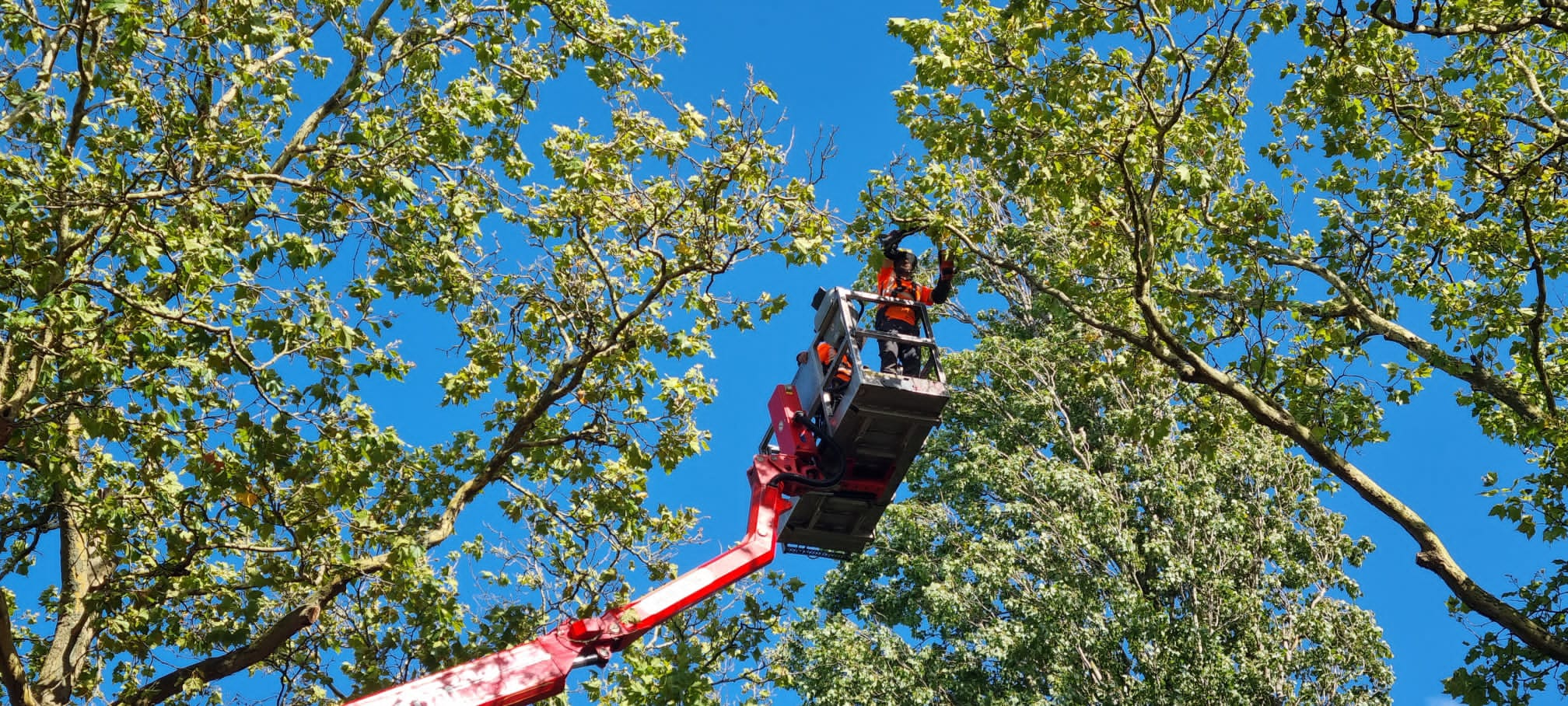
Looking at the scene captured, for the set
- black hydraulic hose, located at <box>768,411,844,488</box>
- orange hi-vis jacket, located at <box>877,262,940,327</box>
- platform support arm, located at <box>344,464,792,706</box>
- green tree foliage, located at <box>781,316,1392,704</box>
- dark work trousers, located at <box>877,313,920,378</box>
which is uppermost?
green tree foliage, located at <box>781,316,1392,704</box>

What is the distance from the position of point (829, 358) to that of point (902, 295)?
36.6 inches

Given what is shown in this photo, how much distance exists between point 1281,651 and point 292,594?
15.4 metres

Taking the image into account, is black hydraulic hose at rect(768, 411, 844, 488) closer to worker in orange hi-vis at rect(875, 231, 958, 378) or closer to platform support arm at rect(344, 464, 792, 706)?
platform support arm at rect(344, 464, 792, 706)

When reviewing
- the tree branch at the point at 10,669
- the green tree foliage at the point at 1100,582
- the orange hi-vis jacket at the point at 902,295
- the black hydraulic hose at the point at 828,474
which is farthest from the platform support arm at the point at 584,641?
the green tree foliage at the point at 1100,582

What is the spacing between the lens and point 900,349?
12562 millimetres

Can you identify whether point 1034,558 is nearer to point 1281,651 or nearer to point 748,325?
point 1281,651

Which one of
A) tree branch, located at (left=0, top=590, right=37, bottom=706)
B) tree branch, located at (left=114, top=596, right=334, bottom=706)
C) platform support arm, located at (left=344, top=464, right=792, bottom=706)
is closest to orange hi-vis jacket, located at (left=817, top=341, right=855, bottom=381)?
platform support arm, located at (left=344, top=464, right=792, bottom=706)

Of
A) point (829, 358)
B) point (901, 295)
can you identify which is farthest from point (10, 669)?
point (901, 295)

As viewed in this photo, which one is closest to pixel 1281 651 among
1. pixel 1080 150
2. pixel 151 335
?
pixel 1080 150

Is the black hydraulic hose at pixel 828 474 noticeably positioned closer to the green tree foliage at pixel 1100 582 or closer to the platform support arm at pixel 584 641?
the platform support arm at pixel 584 641

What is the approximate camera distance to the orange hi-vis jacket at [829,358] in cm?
1282

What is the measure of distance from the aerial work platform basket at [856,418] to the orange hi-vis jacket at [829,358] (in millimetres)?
17

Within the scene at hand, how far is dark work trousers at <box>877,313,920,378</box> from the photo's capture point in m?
12.3

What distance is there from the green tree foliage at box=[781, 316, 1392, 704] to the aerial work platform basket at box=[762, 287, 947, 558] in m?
8.30
